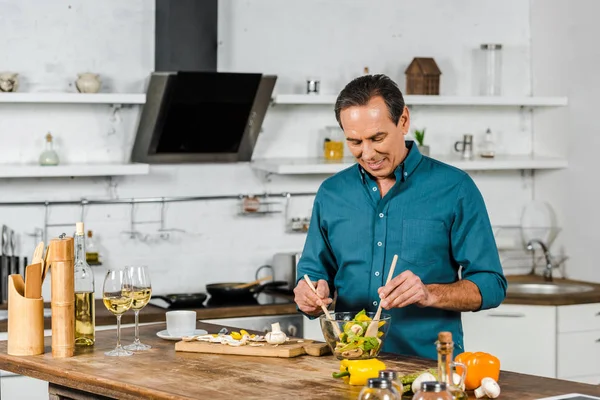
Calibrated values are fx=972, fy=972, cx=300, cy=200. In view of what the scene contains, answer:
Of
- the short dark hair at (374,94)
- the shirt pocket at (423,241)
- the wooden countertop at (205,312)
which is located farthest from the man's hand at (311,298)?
the wooden countertop at (205,312)

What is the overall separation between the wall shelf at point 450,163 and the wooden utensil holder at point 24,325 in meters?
2.28

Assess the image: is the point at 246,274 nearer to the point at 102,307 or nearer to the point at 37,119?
the point at 102,307

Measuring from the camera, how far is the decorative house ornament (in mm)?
5500

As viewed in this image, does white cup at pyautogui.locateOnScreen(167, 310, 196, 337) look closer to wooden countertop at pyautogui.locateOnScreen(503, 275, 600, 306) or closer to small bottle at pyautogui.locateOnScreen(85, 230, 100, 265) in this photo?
small bottle at pyautogui.locateOnScreen(85, 230, 100, 265)

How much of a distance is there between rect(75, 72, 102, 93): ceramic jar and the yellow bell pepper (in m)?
2.81

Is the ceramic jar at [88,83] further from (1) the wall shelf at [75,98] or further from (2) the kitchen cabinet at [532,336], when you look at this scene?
(2) the kitchen cabinet at [532,336]

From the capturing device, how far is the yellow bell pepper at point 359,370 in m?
2.38

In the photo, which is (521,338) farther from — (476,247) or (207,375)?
(207,375)

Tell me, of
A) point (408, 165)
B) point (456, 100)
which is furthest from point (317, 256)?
point (456, 100)

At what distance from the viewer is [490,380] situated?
2.27 metres

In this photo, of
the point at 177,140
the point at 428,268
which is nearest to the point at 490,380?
the point at 428,268

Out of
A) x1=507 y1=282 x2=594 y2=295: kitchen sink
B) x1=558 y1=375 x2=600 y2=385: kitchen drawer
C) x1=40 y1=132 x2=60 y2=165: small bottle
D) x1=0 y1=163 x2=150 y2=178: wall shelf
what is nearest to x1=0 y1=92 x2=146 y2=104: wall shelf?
x1=40 y1=132 x2=60 y2=165: small bottle

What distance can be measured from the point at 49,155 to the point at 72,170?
18 cm

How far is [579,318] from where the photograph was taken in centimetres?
499
